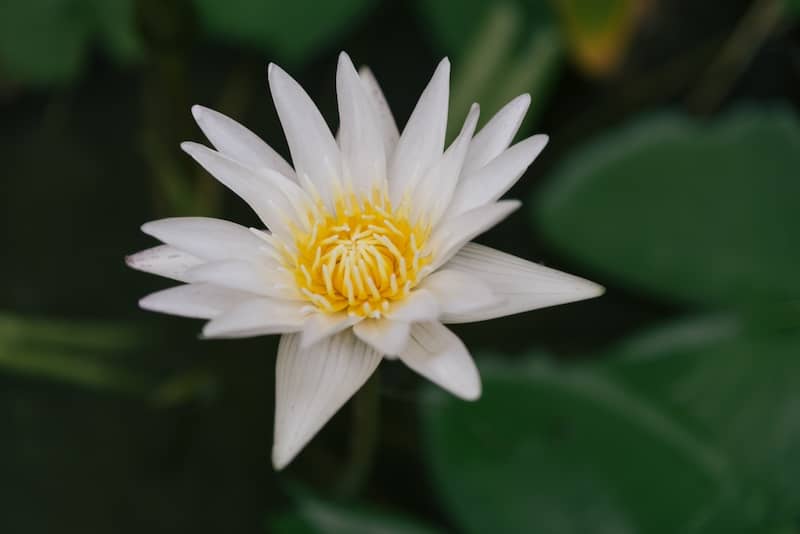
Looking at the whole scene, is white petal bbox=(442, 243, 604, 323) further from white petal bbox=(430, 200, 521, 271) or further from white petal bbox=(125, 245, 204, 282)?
white petal bbox=(125, 245, 204, 282)

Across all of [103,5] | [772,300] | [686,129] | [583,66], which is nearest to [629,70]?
[583,66]

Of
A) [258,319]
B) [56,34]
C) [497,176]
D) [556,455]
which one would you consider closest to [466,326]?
[556,455]

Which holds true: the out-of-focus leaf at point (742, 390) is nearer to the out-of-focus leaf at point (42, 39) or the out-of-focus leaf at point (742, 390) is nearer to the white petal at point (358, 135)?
the white petal at point (358, 135)

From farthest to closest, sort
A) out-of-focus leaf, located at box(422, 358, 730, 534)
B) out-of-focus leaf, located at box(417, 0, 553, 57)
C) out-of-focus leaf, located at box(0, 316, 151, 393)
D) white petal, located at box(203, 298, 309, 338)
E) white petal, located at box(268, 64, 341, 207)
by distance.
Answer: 1. out-of-focus leaf, located at box(417, 0, 553, 57)
2. out-of-focus leaf, located at box(0, 316, 151, 393)
3. out-of-focus leaf, located at box(422, 358, 730, 534)
4. white petal, located at box(268, 64, 341, 207)
5. white petal, located at box(203, 298, 309, 338)

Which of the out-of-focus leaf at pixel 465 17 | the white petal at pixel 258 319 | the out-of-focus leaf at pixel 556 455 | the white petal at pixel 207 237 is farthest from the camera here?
the out-of-focus leaf at pixel 465 17

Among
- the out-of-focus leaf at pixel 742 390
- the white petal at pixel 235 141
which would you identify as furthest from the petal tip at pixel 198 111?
the out-of-focus leaf at pixel 742 390

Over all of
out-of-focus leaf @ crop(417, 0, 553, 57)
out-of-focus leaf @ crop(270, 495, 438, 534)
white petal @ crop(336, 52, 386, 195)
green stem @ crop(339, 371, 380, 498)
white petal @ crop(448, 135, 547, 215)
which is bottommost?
out-of-focus leaf @ crop(270, 495, 438, 534)

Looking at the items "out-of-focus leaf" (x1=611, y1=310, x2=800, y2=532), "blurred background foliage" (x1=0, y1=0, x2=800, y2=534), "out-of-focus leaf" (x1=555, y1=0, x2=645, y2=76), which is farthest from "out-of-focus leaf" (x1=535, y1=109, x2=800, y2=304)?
"out-of-focus leaf" (x1=555, y1=0, x2=645, y2=76)
